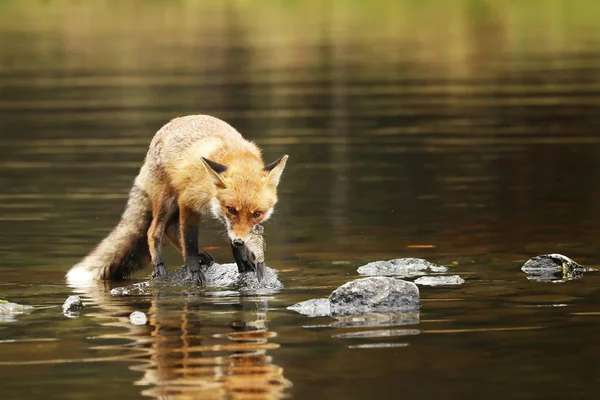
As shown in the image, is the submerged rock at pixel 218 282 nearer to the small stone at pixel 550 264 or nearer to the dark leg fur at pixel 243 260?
the dark leg fur at pixel 243 260

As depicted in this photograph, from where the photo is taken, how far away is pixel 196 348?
11352 millimetres

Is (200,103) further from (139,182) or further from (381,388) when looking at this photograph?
(381,388)

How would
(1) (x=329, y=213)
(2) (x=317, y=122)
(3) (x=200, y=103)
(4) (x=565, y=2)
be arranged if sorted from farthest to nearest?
(4) (x=565, y=2), (3) (x=200, y=103), (2) (x=317, y=122), (1) (x=329, y=213)

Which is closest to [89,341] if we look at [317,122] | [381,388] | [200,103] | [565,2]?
[381,388]

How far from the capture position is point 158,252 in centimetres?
1530

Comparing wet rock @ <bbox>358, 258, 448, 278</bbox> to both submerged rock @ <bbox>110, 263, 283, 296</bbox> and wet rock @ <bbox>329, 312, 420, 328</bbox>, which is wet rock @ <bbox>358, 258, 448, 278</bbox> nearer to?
submerged rock @ <bbox>110, 263, 283, 296</bbox>

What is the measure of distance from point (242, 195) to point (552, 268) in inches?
131

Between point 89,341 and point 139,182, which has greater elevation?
point 139,182

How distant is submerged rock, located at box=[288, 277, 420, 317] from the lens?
1269 centimetres

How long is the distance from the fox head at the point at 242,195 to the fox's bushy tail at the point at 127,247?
198 centimetres

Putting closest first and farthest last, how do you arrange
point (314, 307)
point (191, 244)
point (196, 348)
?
point (196, 348), point (314, 307), point (191, 244)

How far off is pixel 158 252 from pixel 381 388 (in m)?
5.82

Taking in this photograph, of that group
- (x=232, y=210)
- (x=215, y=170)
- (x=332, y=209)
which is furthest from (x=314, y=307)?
(x=332, y=209)

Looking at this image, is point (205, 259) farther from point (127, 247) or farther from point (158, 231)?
point (127, 247)
